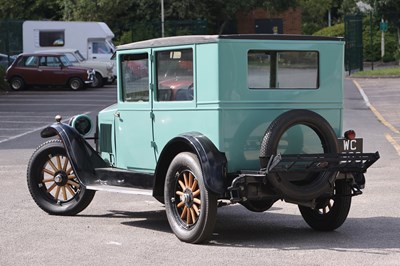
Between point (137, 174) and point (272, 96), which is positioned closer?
point (272, 96)

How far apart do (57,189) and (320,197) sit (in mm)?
2981

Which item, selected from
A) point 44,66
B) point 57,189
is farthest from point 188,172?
point 44,66

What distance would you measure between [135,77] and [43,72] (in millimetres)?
28468

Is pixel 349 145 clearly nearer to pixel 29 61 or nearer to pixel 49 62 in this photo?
pixel 49 62

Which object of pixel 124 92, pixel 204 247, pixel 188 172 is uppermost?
pixel 124 92

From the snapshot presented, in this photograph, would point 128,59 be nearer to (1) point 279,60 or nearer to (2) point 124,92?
(2) point 124,92

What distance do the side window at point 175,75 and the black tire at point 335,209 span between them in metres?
1.60

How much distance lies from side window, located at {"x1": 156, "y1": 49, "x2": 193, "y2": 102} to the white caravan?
35568mm

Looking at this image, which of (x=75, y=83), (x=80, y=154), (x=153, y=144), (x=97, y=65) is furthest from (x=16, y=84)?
(x=153, y=144)

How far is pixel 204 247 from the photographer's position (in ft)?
27.5

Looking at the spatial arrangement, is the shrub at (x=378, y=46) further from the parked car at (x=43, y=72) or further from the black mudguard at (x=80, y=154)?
the black mudguard at (x=80, y=154)

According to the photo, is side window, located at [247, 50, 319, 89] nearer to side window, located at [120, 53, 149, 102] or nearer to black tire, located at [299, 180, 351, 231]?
black tire, located at [299, 180, 351, 231]

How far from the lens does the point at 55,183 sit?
10.3 meters

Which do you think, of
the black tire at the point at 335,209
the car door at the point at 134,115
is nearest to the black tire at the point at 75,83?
the car door at the point at 134,115
